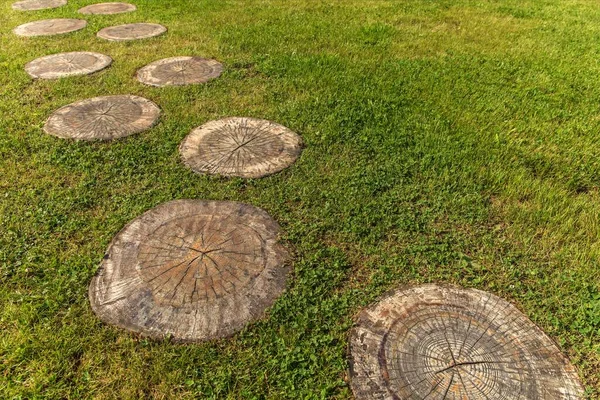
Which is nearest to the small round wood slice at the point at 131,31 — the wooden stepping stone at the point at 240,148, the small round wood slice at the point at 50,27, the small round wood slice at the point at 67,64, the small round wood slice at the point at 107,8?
the small round wood slice at the point at 50,27

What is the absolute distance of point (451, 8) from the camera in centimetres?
868

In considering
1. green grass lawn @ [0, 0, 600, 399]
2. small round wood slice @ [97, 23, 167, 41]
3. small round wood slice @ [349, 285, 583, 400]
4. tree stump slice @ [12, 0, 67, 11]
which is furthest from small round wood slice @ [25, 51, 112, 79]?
small round wood slice @ [349, 285, 583, 400]

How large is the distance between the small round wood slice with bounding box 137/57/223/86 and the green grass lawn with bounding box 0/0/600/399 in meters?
0.21

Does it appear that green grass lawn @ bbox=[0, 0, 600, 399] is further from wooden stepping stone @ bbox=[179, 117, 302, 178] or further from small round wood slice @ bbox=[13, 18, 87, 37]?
small round wood slice @ bbox=[13, 18, 87, 37]

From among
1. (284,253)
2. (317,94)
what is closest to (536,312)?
(284,253)

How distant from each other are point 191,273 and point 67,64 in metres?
4.92

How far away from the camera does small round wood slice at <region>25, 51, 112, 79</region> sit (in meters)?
5.70

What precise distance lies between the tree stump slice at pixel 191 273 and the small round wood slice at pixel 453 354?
76 centimetres

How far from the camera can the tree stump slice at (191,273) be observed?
259 centimetres

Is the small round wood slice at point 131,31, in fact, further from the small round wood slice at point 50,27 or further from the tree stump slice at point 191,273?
the tree stump slice at point 191,273

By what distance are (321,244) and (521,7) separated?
28.4 ft

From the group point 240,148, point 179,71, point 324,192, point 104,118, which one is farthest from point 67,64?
point 324,192

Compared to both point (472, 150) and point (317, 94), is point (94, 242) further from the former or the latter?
point (472, 150)

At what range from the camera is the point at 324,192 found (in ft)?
12.3
